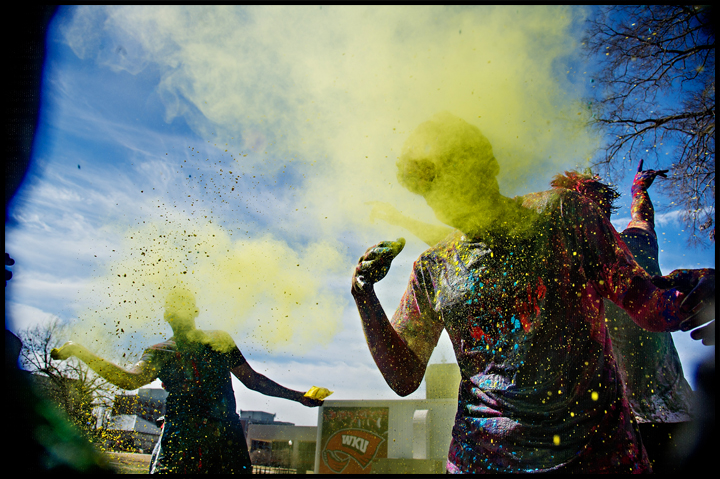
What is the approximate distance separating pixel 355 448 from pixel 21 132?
21149 mm

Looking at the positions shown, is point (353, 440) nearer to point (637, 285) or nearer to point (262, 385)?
point (262, 385)

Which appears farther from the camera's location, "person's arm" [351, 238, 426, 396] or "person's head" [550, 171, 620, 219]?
"person's head" [550, 171, 620, 219]

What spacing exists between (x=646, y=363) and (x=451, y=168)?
168cm

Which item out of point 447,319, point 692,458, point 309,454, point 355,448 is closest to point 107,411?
point 447,319

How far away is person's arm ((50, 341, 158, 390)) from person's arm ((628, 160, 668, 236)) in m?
3.80

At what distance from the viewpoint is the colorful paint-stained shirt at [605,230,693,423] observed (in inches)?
82.4

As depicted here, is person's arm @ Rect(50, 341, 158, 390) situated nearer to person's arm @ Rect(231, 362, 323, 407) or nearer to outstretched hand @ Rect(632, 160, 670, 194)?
person's arm @ Rect(231, 362, 323, 407)

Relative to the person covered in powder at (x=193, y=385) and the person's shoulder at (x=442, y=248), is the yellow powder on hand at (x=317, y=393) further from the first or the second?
the person's shoulder at (x=442, y=248)

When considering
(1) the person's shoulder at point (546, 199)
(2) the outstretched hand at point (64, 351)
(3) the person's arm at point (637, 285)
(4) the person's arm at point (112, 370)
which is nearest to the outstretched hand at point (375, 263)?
(1) the person's shoulder at point (546, 199)

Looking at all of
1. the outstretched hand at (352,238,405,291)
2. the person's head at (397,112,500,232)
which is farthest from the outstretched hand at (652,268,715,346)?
the outstretched hand at (352,238,405,291)

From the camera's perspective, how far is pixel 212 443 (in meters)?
3.26

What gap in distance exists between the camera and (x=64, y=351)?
320cm

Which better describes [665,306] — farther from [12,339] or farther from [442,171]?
[12,339]

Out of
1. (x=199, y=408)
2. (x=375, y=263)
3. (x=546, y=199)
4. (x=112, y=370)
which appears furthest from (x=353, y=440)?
(x=546, y=199)
